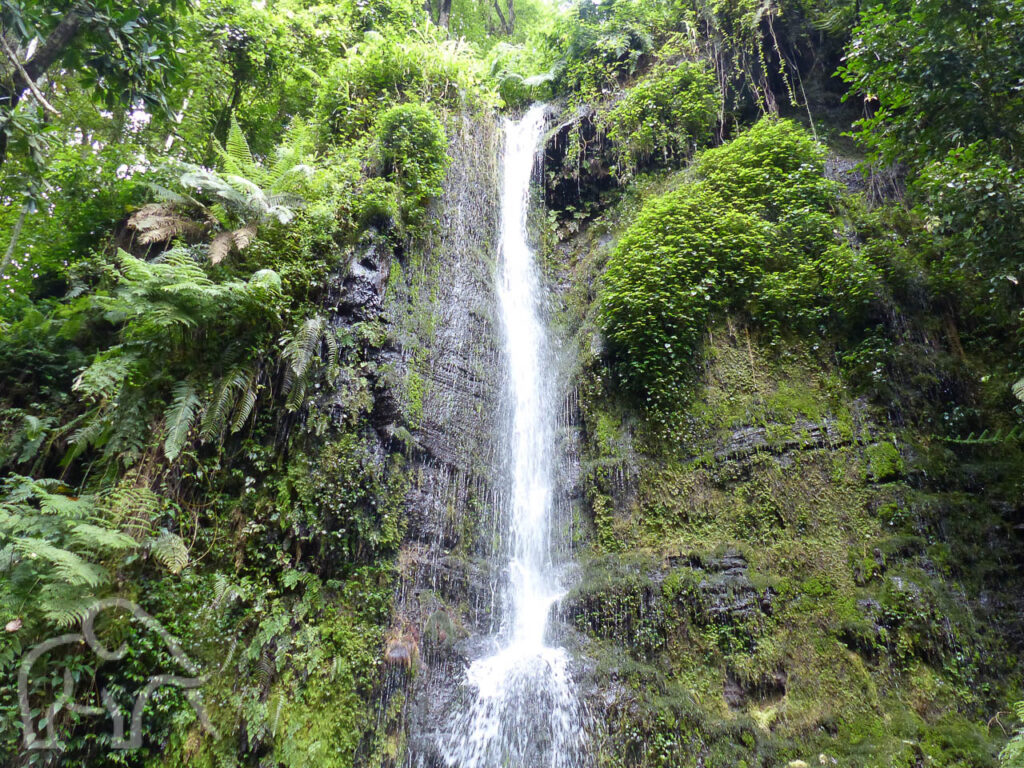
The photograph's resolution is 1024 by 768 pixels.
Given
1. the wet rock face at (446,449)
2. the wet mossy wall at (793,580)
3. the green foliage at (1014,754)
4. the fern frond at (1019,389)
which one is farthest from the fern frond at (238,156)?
the green foliage at (1014,754)

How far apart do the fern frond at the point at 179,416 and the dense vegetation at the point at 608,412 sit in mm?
68

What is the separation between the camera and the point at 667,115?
9375mm

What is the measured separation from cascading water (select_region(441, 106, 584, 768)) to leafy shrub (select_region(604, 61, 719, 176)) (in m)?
2.04

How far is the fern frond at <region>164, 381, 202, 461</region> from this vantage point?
4.72 meters

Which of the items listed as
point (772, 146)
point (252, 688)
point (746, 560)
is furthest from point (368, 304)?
point (772, 146)

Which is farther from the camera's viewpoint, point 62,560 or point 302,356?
point 302,356

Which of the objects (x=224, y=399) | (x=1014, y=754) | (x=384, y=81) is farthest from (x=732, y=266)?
(x=384, y=81)

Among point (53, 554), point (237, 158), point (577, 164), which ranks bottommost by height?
point (53, 554)

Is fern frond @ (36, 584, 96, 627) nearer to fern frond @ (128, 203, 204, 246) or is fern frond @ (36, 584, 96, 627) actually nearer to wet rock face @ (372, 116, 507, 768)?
wet rock face @ (372, 116, 507, 768)

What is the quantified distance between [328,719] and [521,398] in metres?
4.67

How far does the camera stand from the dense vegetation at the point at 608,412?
4227 mm

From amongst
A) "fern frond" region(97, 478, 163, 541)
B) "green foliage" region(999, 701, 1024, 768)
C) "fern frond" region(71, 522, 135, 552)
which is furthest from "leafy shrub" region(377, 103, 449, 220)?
"green foliage" region(999, 701, 1024, 768)

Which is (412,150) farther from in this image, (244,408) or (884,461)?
(884,461)

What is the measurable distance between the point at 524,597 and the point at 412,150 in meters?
7.03
